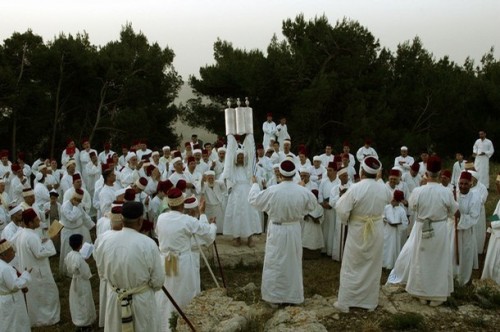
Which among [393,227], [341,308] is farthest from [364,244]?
[393,227]

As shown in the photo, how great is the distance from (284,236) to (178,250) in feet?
4.77

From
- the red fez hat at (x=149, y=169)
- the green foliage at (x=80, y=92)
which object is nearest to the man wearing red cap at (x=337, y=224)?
the red fez hat at (x=149, y=169)

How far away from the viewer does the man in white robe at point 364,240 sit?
6.44m

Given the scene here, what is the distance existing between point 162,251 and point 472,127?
2017cm

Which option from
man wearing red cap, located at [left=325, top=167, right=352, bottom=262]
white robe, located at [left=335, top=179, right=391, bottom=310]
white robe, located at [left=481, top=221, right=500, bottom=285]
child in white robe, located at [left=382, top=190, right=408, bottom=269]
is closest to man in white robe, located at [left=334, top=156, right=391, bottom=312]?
white robe, located at [left=335, top=179, right=391, bottom=310]

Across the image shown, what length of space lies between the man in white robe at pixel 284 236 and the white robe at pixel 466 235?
292 cm

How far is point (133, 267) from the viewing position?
479 cm

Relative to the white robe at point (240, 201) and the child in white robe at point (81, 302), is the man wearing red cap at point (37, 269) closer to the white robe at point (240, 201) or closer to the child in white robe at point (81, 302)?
the child in white robe at point (81, 302)

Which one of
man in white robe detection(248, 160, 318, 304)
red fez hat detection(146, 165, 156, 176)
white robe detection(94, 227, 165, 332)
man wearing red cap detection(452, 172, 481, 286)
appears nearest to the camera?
white robe detection(94, 227, 165, 332)

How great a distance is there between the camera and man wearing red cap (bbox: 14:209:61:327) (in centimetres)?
710

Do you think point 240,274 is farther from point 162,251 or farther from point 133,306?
point 133,306

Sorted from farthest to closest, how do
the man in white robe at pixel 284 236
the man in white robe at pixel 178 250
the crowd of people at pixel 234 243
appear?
1. the man in white robe at pixel 284 236
2. the man in white robe at pixel 178 250
3. the crowd of people at pixel 234 243

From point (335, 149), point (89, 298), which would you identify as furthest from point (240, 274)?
point (335, 149)

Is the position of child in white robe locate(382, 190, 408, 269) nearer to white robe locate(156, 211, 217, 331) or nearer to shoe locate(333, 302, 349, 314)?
shoe locate(333, 302, 349, 314)
